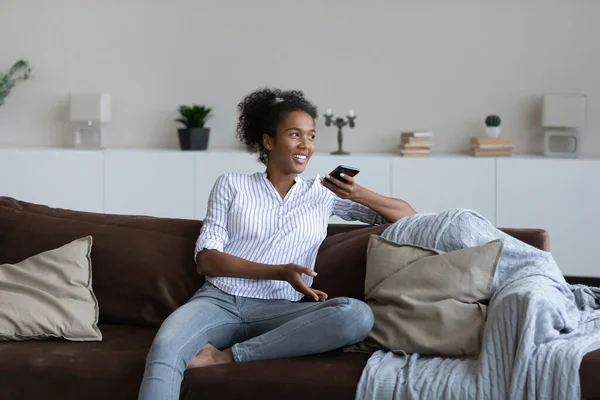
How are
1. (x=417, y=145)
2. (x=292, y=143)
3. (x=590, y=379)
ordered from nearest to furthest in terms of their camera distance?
(x=590, y=379)
(x=292, y=143)
(x=417, y=145)

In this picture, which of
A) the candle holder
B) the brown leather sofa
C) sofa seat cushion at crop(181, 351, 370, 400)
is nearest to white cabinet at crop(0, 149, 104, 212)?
the candle holder

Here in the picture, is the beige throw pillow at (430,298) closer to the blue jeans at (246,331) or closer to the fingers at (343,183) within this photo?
the blue jeans at (246,331)

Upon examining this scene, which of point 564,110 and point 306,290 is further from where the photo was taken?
point 564,110

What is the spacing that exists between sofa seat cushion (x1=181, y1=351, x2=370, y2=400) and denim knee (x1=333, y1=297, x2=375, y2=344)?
10 centimetres

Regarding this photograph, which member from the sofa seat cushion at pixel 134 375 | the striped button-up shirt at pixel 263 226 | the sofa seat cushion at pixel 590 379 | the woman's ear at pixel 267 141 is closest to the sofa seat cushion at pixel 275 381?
the sofa seat cushion at pixel 134 375

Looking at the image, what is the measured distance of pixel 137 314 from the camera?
320 centimetres

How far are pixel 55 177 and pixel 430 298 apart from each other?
340 cm

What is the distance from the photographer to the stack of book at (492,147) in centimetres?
546

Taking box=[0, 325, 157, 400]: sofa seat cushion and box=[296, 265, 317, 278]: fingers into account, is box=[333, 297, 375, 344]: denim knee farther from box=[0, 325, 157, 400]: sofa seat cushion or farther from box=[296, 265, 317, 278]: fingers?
box=[0, 325, 157, 400]: sofa seat cushion

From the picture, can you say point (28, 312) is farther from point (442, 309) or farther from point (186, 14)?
point (186, 14)

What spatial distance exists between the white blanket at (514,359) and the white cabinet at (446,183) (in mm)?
2505

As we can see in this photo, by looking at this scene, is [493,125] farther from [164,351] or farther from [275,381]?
[164,351]

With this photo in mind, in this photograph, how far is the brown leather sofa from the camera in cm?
267

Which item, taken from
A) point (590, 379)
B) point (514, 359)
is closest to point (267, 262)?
point (514, 359)
